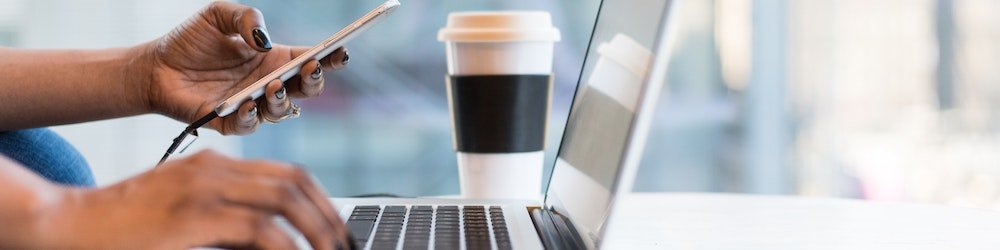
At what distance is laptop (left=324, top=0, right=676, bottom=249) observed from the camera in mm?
479

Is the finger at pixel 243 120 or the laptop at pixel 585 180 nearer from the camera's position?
the laptop at pixel 585 180

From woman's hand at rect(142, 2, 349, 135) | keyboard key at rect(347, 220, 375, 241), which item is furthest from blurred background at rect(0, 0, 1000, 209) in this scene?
keyboard key at rect(347, 220, 375, 241)

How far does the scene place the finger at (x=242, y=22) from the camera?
2.98 ft

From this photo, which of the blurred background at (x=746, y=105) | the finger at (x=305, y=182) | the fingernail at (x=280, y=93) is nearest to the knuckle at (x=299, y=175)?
the finger at (x=305, y=182)

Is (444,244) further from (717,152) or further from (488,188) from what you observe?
(717,152)

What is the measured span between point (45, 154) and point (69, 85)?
0.10 meters

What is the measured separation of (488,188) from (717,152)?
74.2 inches

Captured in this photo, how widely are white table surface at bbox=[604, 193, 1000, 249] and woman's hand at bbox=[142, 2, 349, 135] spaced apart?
35 centimetres

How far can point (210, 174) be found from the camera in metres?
0.42

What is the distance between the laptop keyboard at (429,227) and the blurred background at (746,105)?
1.89 meters

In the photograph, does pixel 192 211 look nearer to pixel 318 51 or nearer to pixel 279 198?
Answer: pixel 279 198

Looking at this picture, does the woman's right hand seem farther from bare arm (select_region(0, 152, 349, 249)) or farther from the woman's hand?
the woman's hand

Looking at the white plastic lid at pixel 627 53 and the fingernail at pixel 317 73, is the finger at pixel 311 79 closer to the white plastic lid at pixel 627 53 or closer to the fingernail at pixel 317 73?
the fingernail at pixel 317 73

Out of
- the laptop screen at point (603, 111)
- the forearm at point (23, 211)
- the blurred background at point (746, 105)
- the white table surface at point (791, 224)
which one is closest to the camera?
the forearm at point (23, 211)
